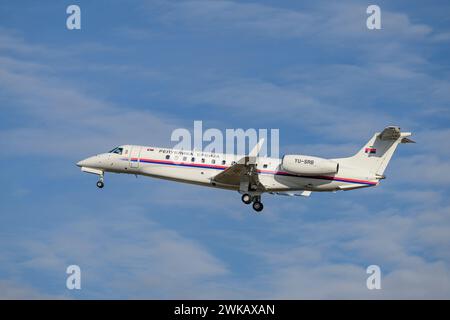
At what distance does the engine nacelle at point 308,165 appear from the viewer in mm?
50250

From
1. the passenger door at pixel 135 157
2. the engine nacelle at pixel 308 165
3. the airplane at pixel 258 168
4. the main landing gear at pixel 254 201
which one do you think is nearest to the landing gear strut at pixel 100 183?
the airplane at pixel 258 168

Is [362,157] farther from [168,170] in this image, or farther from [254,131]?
[168,170]

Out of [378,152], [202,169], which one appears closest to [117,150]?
[202,169]

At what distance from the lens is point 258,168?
52.4 meters

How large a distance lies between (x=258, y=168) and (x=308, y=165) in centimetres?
356

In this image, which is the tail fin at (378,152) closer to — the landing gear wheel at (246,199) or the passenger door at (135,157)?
the landing gear wheel at (246,199)

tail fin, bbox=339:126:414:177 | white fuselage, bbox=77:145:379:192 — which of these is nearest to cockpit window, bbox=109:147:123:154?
white fuselage, bbox=77:145:379:192

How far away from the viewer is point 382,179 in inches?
2009

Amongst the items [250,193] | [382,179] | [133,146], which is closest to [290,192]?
[250,193]

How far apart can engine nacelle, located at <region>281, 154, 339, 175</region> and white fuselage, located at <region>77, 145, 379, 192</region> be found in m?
0.94

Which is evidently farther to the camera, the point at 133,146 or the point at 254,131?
the point at 133,146

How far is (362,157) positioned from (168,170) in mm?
12013
